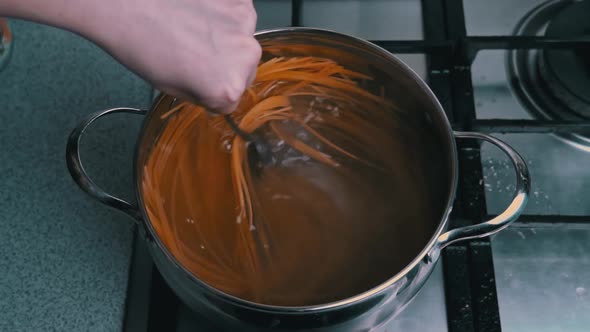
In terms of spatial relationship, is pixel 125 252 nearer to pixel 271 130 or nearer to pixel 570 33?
A: pixel 271 130

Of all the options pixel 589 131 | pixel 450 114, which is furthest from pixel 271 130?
pixel 589 131

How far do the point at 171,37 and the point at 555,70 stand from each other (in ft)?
1.40

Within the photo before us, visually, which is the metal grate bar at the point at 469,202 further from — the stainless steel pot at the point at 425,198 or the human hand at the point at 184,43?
the human hand at the point at 184,43

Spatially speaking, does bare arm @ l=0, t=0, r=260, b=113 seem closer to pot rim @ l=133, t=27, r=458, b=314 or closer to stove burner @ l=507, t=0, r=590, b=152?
pot rim @ l=133, t=27, r=458, b=314

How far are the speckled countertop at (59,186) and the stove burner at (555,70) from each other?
41cm

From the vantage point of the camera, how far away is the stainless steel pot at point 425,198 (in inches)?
17.5

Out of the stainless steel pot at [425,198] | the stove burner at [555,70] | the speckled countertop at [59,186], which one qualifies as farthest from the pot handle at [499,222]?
the speckled countertop at [59,186]

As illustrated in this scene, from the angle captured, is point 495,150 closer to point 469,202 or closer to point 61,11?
point 469,202

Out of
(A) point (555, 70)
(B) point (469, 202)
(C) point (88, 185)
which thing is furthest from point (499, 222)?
(C) point (88, 185)

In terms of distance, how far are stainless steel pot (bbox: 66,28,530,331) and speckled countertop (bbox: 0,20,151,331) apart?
8cm

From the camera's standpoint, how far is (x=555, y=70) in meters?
0.65

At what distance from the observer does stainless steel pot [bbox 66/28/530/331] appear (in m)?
0.44

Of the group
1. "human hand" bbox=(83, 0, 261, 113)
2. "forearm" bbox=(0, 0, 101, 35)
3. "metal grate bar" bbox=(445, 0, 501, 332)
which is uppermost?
"forearm" bbox=(0, 0, 101, 35)

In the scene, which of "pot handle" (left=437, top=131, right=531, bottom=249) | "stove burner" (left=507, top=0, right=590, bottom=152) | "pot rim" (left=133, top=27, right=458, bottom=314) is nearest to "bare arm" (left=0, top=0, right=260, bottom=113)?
"pot rim" (left=133, top=27, right=458, bottom=314)
